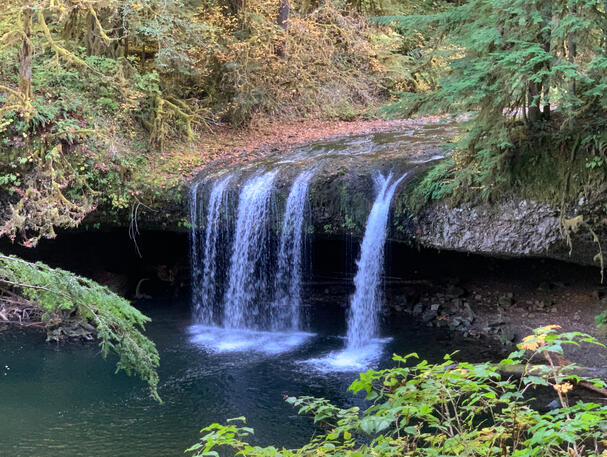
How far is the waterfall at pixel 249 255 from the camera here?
434 inches

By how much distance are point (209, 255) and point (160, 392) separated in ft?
12.4

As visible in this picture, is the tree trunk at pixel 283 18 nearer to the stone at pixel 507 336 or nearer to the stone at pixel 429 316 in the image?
the stone at pixel 429 316

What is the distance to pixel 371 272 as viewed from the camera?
10.5 m

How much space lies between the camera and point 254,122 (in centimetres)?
1542

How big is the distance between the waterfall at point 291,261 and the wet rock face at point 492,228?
81.1 inches

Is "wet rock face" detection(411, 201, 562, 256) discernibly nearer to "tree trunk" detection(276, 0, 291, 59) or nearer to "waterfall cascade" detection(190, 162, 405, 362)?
"waterfall cascade" detection(190, 162, 405, 362)

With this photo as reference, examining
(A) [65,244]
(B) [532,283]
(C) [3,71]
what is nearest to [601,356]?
(B) [532,283]

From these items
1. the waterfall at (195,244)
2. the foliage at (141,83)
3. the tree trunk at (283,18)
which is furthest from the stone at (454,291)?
the tree trunk at (283,18)

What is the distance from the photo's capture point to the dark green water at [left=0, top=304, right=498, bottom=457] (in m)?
6.98

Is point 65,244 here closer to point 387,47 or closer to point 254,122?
point 254,122

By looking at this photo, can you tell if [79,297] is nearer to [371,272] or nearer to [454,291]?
[371,272]

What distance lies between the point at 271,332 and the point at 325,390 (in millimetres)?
3170

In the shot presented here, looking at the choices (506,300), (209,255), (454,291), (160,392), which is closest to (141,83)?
(209,255)

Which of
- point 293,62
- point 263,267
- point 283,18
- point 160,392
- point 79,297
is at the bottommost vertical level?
point 160,392
